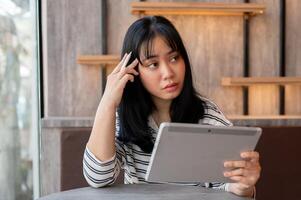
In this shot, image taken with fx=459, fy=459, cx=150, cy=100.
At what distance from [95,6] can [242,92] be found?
0.91 metres

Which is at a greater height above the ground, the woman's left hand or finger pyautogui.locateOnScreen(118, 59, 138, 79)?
finger pyautogui.locateOnScreen(118, 59, 138, 79)

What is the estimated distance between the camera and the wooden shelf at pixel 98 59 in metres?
2.26

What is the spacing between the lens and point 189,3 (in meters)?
2.29

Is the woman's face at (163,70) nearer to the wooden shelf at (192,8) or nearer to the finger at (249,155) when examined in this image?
the finger at (249,155)

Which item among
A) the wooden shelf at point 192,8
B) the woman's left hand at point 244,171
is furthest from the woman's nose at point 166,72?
the wooden shelf at point 192,8

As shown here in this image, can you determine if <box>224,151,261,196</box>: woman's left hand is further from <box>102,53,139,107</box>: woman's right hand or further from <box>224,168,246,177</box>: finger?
<box>102,53,139,107</box>: woman's right hand

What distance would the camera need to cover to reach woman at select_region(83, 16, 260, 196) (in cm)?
113

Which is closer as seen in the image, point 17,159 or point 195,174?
point 195,174

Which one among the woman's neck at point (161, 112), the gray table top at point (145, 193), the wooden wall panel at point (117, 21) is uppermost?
A: the wooden wall panel at point (117, 21)

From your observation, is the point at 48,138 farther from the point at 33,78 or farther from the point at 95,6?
the point at 95,6

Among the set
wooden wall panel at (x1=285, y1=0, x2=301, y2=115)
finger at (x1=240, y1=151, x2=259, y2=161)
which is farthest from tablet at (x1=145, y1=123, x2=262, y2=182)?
wooden wall panel at (x1=285, y1=0, x2=301, y2=115)

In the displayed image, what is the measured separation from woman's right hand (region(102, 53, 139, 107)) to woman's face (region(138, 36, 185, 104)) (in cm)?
3

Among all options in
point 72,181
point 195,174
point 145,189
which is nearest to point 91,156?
point 145,189

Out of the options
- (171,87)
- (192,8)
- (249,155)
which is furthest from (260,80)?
(249,155)
